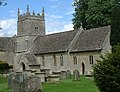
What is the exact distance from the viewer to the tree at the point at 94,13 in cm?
5269

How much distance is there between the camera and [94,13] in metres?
53.8

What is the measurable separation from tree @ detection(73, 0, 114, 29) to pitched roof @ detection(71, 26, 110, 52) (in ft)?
16.5

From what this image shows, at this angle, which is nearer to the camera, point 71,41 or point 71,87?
point 71,87

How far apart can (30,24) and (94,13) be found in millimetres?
13932

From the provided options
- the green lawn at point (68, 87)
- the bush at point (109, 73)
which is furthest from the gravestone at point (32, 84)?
the green lawn at point (68, 87)

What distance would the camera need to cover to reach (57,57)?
50.9m

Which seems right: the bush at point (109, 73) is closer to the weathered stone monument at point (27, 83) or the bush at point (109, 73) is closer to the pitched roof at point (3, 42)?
the weathered stone monument at point (27, 83)

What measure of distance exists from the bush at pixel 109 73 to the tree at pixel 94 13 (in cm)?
3600

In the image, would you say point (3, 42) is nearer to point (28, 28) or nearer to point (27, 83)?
point (28, 28)

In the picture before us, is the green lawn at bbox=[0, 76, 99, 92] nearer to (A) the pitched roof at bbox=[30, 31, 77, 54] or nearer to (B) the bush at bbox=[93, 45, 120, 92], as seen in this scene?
(B) the bush at bbox=[93, 45, 120, 92]

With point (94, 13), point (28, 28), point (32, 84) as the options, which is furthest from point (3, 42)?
point (32, 84)

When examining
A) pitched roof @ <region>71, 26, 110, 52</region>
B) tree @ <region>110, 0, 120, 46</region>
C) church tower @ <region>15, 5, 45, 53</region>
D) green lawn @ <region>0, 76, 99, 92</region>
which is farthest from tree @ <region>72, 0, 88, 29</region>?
green lawn @ <region>0, 76, 99, 92</region>

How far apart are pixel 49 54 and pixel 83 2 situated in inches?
547

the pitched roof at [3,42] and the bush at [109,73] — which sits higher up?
the pitched roof at [3,42]
